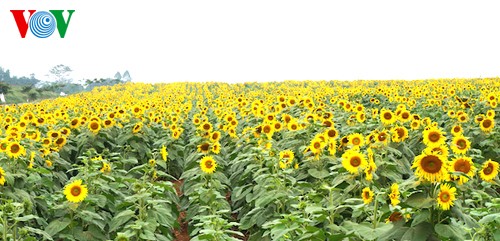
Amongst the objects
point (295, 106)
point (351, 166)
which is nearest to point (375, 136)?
point (351, 166)

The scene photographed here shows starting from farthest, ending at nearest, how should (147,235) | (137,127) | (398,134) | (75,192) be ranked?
(137,127)
(398,134)
(75,192)
(147,235)

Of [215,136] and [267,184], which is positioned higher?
[215,136]

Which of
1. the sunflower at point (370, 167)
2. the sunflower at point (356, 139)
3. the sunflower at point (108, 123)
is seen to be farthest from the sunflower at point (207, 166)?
the sunflower at point (108, 123)

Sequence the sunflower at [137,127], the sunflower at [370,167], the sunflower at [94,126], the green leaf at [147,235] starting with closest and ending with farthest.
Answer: the green leaf at [147,235], the sunflower at [370,167], the sunflower at [94,126], the sunflower at [137,127]

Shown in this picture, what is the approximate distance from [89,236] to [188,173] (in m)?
2.18

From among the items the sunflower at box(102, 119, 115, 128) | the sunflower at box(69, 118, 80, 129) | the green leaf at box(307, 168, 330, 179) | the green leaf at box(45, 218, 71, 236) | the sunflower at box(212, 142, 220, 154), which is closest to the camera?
the green leaf at box(45, 218, 71, 236)

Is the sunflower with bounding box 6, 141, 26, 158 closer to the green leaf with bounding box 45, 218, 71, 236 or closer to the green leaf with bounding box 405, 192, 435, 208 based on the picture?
the green leaf with bounding box 45, 218, 71, 236

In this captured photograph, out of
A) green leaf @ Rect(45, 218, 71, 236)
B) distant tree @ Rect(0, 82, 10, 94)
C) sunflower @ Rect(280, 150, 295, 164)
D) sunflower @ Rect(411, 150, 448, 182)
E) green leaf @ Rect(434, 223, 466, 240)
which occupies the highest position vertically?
sunflower @ Rect(411, 150, 448, 182)

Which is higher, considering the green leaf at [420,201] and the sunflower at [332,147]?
the green leaf at [420,201]

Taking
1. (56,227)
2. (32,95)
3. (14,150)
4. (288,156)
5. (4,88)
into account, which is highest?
(14,150)

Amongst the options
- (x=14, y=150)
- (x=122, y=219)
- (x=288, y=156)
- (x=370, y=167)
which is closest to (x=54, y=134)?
(x=14, y=150)

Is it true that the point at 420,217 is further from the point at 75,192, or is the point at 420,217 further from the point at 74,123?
the point at 74,123

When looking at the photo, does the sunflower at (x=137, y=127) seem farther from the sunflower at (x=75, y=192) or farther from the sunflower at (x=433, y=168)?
the sunflower at (x=433, y=168)

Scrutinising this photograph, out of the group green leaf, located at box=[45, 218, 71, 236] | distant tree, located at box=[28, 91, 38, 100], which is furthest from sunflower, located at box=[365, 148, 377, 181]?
distant tree, located at box=[28, 91, 38, 100]
